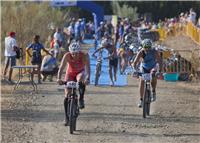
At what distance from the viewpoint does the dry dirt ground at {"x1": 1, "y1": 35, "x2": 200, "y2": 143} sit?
10852mm

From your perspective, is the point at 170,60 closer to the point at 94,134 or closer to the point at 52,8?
the point at 94,134

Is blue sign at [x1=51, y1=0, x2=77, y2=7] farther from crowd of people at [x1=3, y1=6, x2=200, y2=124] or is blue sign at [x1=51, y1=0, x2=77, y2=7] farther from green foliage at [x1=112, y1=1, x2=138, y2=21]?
green foliage at [x1=112, y1=1, x2=138, y2=21]

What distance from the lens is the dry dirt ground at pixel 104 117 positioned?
10852 millimetres

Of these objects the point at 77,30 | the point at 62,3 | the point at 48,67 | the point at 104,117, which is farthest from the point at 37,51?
the point at 62,3

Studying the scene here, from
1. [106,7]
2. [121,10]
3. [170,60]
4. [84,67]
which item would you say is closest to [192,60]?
[170,60]

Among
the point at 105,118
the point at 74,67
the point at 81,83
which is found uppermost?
the point at 74,67

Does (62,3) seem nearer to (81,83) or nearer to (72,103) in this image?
(81,83)

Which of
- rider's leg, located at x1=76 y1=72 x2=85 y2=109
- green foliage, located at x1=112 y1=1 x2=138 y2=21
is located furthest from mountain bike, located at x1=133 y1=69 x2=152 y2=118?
green foliage, located at x1=112 y1=1 x2=138 y2=21

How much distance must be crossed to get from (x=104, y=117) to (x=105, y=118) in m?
0.14

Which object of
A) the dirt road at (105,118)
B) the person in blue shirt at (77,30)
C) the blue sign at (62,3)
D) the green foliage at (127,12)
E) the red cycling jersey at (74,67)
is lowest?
the dirt road at (105,118)

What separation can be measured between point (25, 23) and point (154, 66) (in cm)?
1463

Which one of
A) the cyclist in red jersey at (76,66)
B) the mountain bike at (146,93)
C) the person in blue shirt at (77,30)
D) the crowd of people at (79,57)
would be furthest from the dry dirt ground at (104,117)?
the person in blue shirt at (77,30)

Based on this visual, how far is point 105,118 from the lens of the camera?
13.0 meters

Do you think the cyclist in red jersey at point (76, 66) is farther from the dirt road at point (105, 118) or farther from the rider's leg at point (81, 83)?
the dirt road at point (105, 118)
